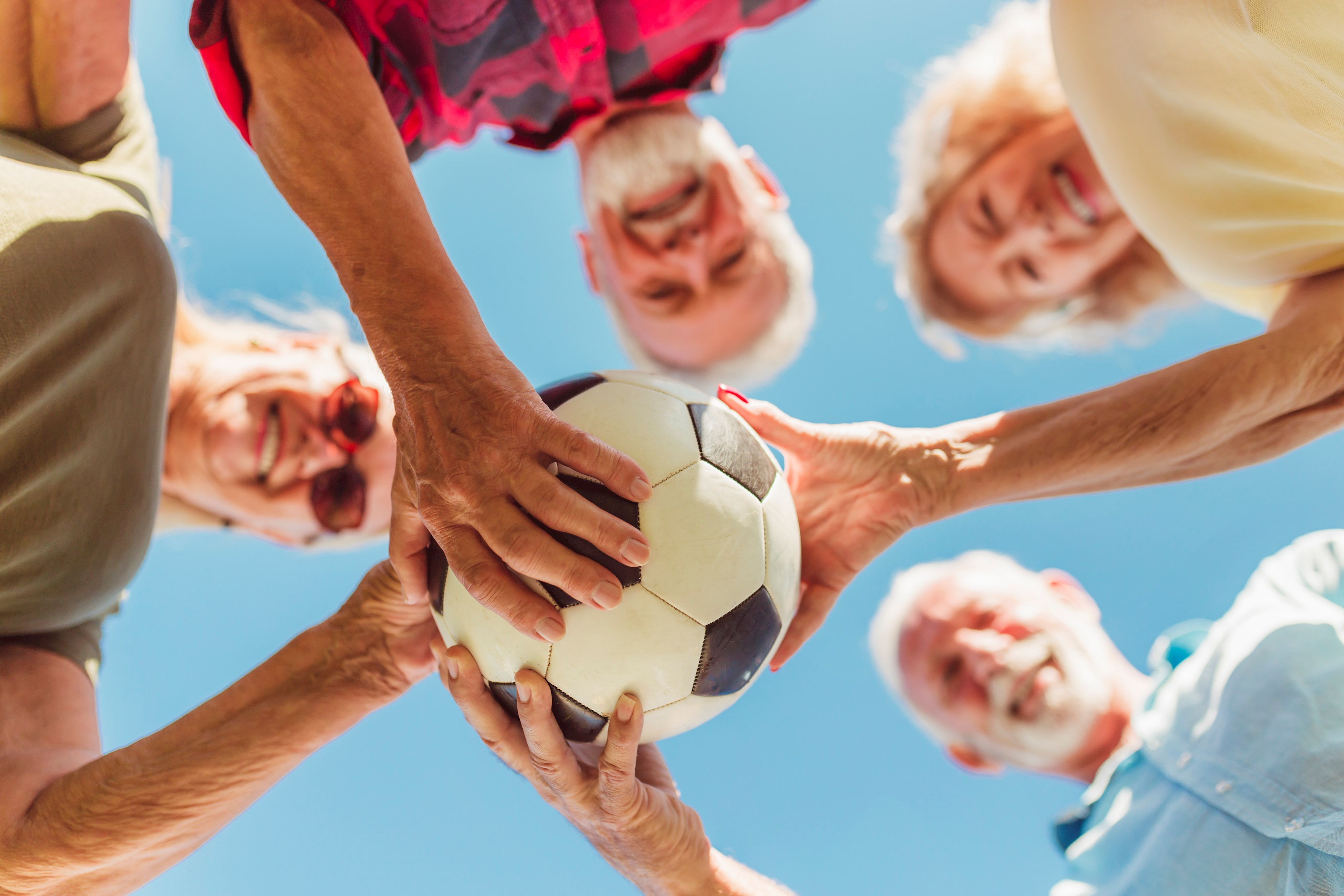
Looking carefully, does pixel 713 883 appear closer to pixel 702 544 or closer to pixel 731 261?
pixel 702 544

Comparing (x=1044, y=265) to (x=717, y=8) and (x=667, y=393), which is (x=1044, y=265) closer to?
(x=717, y=8)

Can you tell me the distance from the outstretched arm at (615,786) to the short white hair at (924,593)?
2.64 meters

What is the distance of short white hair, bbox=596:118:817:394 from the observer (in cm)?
402

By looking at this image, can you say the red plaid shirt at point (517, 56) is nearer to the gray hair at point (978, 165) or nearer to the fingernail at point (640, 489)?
the fingernail at point (640, 489)

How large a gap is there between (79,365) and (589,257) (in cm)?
274

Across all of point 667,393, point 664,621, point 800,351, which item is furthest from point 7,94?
point 800,351

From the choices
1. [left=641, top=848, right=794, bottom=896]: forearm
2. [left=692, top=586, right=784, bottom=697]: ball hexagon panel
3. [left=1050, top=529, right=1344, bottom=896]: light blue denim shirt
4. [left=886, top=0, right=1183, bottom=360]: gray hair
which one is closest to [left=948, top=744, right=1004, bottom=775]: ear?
[left=1050, top=529, right=1344, bottom=896]: light blue denim shirt

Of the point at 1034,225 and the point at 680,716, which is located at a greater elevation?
the point at 1034,225

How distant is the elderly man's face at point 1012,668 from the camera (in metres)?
3.81

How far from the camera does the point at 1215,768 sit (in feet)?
8.43

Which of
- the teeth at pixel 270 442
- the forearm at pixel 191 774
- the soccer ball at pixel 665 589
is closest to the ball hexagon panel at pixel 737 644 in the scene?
the soccer ball at pixel 665 589

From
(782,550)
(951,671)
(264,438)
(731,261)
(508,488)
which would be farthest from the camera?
(951,671)

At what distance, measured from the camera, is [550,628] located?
1577 mm

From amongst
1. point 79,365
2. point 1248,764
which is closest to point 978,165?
point 1248,764
